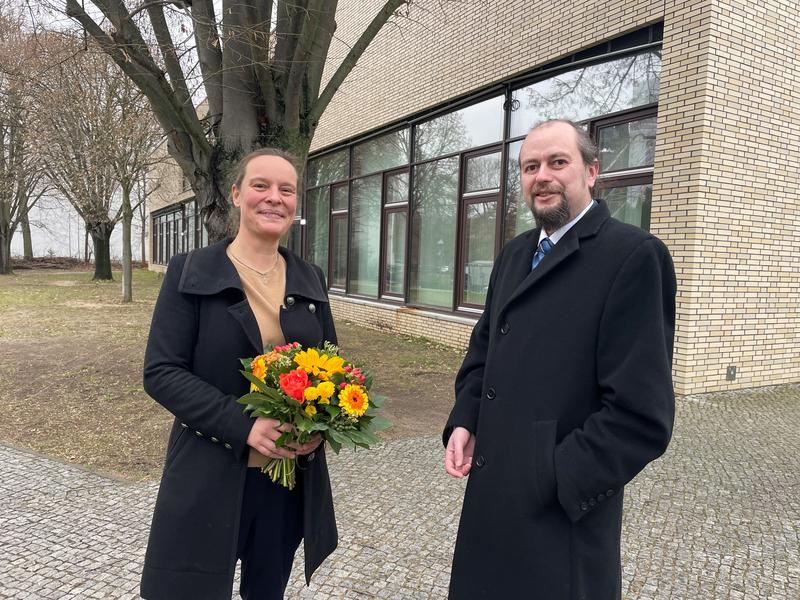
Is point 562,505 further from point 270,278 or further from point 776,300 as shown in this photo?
point 776,300

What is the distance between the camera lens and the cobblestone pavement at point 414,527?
3.00 meters

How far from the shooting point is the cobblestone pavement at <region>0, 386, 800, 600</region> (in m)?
3.00

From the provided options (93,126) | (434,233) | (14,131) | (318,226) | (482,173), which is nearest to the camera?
(482,173)

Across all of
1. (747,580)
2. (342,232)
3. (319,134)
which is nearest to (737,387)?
(747,580)

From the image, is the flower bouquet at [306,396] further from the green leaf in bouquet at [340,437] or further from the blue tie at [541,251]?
the blue tie at [541,251]

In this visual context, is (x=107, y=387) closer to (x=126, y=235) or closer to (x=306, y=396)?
(x=306, y=396)

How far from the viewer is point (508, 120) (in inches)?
375

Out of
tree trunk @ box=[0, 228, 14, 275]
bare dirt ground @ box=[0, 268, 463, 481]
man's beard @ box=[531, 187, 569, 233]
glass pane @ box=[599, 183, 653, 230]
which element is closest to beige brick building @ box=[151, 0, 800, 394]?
glass pane @ box=[599, 183, 653, 230]

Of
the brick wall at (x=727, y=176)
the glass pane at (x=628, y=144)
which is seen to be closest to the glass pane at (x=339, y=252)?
the glass pane at (x=628, y=144)

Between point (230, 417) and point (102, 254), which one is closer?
point (230, 417)

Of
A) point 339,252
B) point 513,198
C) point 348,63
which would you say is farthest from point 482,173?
point 339,252

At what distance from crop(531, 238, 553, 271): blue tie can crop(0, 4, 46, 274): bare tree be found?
26.2ft

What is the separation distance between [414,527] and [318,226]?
13658 millimetres

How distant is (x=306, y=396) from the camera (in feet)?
5.82
